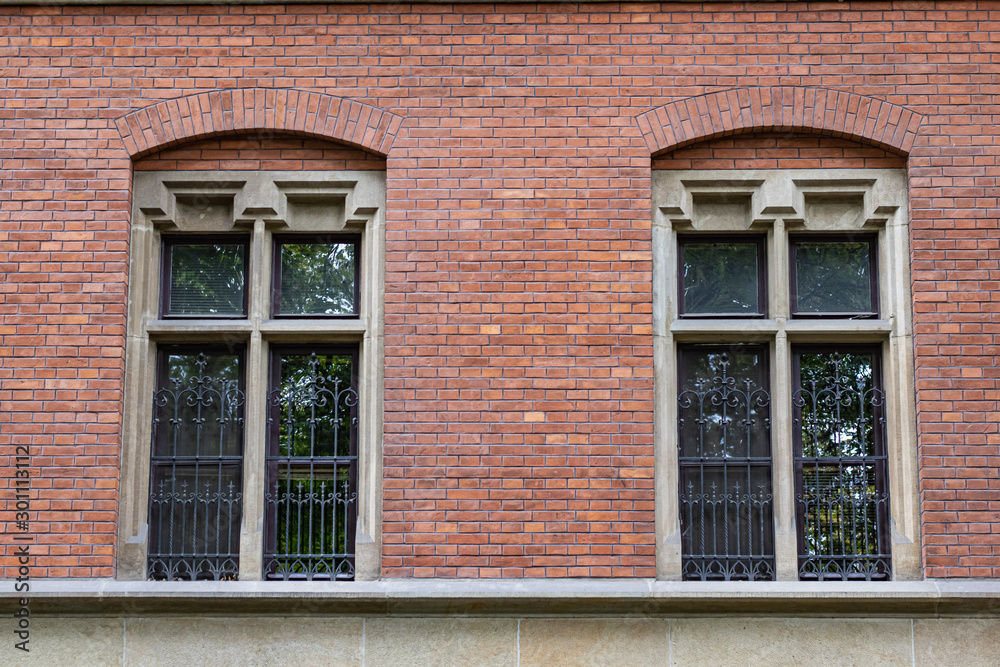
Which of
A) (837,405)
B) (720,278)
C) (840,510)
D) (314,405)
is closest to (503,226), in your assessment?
(720,278)

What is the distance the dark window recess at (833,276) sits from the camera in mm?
6914

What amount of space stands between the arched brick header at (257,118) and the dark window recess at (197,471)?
149 cm

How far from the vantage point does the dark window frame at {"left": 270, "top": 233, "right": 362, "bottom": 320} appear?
22.7 feet

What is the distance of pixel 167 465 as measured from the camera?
676 cm

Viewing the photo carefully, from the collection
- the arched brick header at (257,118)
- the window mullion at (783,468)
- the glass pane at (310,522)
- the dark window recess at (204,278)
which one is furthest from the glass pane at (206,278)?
the window mullion at (783,468)

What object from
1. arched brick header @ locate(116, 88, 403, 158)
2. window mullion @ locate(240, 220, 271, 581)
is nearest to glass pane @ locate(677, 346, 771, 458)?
arched brick header @ locate(116, 88, 403, 158)

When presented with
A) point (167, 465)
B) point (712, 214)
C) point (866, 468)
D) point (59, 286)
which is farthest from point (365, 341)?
point (866, 468)

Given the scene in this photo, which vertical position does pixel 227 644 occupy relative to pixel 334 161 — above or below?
below

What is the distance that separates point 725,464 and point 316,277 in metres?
2.96

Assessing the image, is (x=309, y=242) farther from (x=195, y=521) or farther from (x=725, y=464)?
(x=725, y=464)

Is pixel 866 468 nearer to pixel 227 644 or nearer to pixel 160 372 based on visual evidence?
pixel 227 644

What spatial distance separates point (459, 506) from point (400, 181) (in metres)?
2.10

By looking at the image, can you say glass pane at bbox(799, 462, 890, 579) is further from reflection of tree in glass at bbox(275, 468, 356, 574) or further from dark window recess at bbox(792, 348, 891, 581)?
reflection of tree in glass at bbox(275, 468, 356, 574)

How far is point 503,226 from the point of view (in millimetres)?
6684
